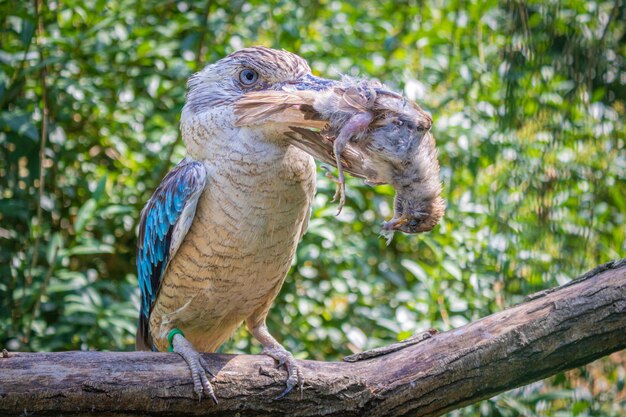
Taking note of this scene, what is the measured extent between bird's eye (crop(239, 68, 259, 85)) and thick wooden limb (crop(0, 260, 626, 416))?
111 cm

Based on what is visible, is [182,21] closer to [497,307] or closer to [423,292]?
[423,292]

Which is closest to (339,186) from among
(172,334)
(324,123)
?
(324,123)

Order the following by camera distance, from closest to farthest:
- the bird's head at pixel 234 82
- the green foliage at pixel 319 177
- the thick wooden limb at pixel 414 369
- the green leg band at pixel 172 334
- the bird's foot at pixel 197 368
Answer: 1. the thick wooden limb at pixel 414 369
2. the bird's foot at pixel 197 368
3. the bird's head at pixel 234 82
4. the green leg band at pixel 172 334
5. the green foliage at pixel 319 177

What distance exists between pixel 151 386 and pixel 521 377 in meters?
1.28

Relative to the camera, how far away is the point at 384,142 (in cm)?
232

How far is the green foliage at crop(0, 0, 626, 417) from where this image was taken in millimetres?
3672

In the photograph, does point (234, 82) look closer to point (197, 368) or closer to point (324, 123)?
point (324, 123)

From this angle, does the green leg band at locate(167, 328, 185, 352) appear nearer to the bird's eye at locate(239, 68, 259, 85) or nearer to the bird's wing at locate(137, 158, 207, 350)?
the bird's wing at locate(137, 158, 207, 350)

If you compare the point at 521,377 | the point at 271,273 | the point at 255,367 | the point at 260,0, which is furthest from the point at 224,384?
the point at 260,0

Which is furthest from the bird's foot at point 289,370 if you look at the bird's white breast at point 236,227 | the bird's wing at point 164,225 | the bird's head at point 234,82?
the bird's head at point 234,82

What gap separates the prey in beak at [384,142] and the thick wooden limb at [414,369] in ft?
1.65

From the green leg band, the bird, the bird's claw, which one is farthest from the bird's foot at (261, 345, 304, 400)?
the green leg band

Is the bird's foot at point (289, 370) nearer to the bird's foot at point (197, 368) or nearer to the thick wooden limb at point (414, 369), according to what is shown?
the thick wooden limb at point (414, 369)

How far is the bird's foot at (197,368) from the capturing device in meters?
2.53
